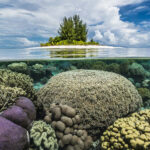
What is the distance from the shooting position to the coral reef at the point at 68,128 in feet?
13.5

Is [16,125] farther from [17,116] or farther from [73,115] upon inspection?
[73,115]

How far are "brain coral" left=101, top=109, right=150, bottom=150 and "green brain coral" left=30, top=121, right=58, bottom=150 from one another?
121 centimetres

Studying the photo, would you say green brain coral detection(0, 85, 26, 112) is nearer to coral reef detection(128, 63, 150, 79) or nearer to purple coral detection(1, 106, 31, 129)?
purple coral detection(1, 106, 31, 129)

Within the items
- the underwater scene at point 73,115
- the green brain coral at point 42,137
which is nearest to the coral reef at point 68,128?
the underwater scene at point 73,115

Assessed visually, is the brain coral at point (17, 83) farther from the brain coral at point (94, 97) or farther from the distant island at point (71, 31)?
the distant island at point (71, 31)

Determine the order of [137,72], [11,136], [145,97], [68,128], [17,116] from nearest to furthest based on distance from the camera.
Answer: [11,136]
[17,116]
[68,128]
[145,97]
[137,72]

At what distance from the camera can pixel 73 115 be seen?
4344 mm

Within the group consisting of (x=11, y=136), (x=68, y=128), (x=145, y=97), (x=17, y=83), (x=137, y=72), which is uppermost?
(x=17, y=83)

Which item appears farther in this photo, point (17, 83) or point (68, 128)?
point (17, 83)

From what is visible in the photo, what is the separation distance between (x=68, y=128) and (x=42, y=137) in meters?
0.71

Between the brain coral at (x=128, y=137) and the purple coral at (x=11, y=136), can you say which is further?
the brain coral at (x=128, y=137)

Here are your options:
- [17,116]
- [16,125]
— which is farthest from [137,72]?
[16,125]

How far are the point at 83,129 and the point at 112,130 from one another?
847 millimetres

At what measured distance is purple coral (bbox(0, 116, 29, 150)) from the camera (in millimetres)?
2914
